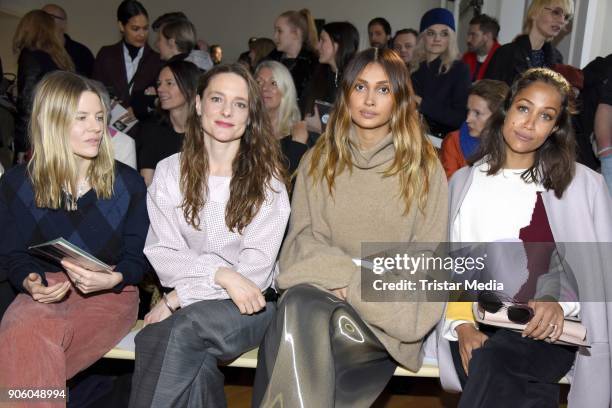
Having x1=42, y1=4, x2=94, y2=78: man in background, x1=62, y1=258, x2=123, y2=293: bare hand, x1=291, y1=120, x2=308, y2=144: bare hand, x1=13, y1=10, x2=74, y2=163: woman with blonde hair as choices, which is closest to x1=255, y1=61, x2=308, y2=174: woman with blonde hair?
x1=291, y1=120, x2=308, y2=144: bare hand

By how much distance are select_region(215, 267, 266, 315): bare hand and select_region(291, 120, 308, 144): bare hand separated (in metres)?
1.40

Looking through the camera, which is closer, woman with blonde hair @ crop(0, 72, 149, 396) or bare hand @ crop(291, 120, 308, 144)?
woman with blonde hair @ crop(0, 72, 149, 396)

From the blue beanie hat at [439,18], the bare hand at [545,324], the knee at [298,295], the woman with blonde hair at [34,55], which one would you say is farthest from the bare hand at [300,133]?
the woman with blonde hair at [34,55]

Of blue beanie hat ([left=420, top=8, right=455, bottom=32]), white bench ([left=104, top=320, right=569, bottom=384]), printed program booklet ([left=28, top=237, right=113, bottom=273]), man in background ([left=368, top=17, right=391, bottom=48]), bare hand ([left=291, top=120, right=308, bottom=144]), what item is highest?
man in background ([left=368, top=17, right=391, bottom=48])

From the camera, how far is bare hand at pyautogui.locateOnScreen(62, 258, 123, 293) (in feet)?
7.97

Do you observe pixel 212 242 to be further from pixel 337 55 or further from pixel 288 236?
pixel 337 55

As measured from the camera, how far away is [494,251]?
8.43 feet

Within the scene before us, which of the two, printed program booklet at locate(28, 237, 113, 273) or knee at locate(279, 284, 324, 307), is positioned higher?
printed program booklet at locate(28, 237, 113, 273)

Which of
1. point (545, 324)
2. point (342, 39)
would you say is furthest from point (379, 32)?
point (545, 324)

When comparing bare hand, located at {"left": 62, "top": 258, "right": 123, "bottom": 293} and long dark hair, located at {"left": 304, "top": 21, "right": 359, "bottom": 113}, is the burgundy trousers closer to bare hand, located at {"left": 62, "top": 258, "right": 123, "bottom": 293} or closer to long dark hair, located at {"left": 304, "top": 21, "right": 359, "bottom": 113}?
bare hand, located at {"left": 62, "top": 258, "right": 123, "bottom": 293}

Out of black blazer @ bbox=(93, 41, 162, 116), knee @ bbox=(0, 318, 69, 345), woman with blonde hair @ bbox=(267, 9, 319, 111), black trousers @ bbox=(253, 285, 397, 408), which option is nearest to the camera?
black trousers @ bbox=(253, 285, 397, 408)

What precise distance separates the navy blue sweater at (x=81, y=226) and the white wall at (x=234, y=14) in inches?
339

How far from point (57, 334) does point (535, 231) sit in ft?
6.07

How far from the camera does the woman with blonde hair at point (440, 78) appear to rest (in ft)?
13.7
